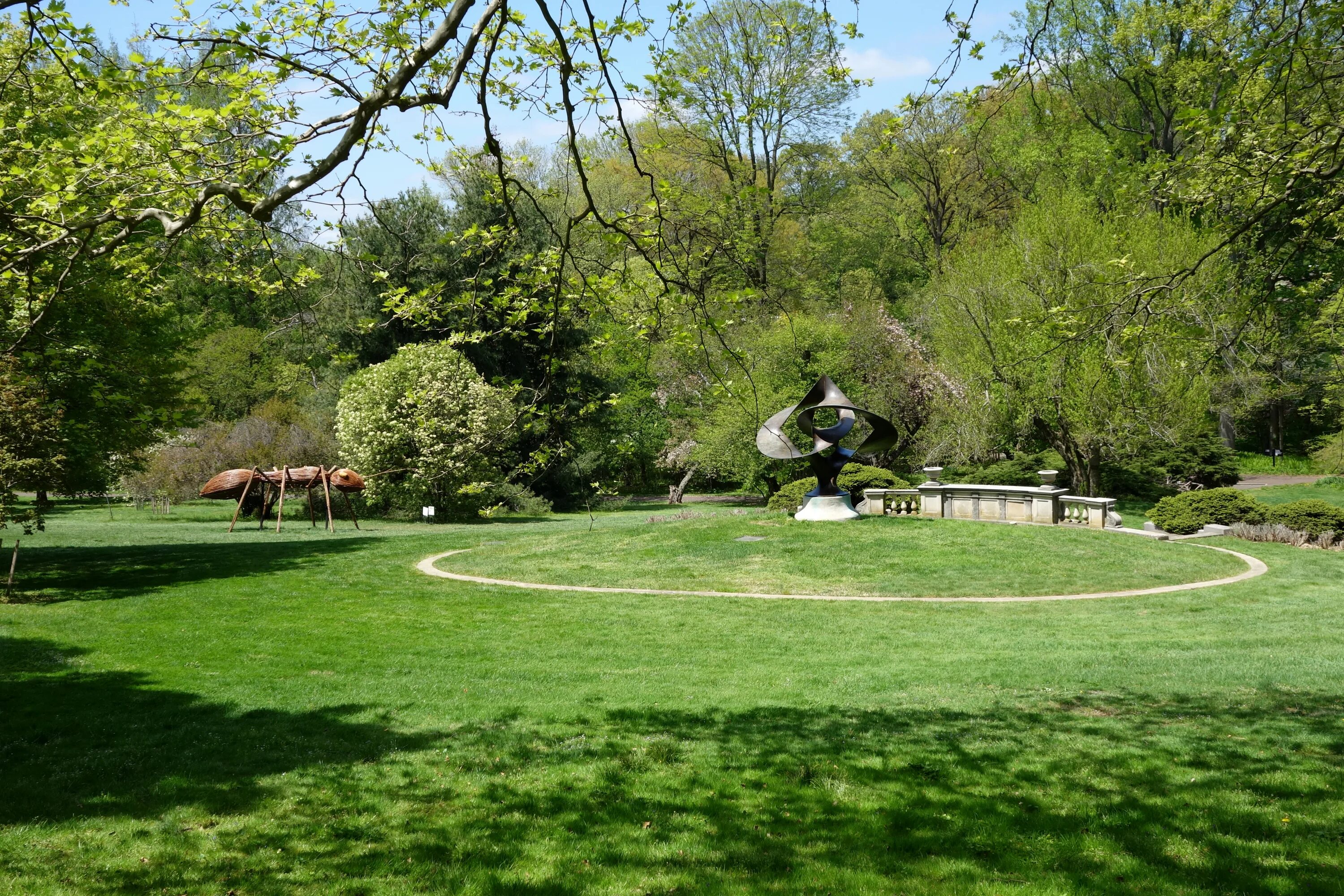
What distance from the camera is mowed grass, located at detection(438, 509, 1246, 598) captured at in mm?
17281

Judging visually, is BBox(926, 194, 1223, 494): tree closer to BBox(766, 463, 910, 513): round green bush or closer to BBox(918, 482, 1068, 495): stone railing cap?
BBox(918, 482, 1068, 495): stone railing cap

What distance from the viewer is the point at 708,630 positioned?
1343cm

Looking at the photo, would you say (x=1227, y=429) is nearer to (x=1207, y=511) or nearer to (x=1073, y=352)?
(x=1073, y=352)

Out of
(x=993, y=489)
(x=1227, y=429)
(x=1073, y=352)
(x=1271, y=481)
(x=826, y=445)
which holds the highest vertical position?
(x=1073, y=352)

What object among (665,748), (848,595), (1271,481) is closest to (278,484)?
(848,595)

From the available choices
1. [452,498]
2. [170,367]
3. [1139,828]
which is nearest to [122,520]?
[452,498]

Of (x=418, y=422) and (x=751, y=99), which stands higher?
(x=751, y=99)

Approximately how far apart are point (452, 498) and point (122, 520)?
11403mm

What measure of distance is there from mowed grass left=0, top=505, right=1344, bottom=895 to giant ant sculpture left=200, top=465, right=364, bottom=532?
41.5 ft

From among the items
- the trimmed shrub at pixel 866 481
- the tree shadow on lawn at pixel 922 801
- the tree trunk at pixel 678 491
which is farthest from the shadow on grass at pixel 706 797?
the tree trunk at pixel 678 491

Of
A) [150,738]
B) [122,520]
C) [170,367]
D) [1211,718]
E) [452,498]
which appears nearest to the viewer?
[150,738]

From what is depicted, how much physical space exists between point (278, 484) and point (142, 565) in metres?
11.4

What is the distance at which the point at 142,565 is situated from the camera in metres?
18.3

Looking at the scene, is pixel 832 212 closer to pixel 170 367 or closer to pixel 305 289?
pixel 170 367
